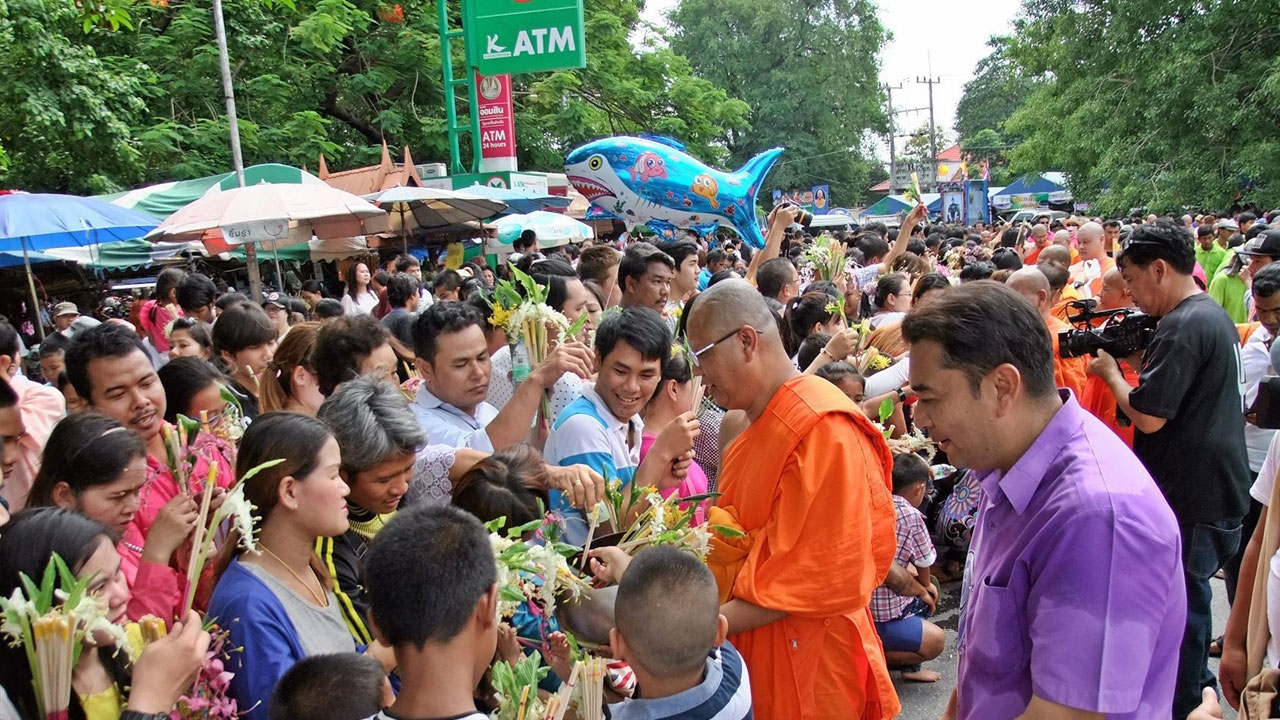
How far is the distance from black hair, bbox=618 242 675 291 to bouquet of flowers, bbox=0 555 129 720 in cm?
392

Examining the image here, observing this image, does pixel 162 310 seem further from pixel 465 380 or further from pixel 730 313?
pixel 730 313

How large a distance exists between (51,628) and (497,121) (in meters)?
14.2

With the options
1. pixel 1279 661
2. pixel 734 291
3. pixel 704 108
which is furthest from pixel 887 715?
pixel 704 108

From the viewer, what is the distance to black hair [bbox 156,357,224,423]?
12.9 ft

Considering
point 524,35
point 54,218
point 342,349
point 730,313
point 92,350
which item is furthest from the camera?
point 524,35

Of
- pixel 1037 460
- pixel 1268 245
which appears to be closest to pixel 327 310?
pixel 1037 460

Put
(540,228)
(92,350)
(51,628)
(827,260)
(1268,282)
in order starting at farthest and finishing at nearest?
(540,228) < (827,260) < (1268,282) < (92,350) < (51,628)

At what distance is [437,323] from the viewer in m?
3.61

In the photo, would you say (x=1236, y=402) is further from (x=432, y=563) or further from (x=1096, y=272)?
(x=1096, y=272)

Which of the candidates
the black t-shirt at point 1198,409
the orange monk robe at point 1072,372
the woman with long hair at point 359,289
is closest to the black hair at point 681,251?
the orange monk robe at point 1072,372

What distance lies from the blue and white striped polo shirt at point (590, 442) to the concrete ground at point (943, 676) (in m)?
2.00

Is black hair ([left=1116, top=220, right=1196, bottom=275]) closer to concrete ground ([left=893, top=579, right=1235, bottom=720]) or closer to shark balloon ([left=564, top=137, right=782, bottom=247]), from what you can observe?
concrete ground ([left=893, top=579, right=1235, bottom=720])

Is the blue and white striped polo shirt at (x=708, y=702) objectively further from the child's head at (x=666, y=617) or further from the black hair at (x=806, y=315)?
the black hair at (x=806, y=315)

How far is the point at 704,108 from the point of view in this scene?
79.7 feet
